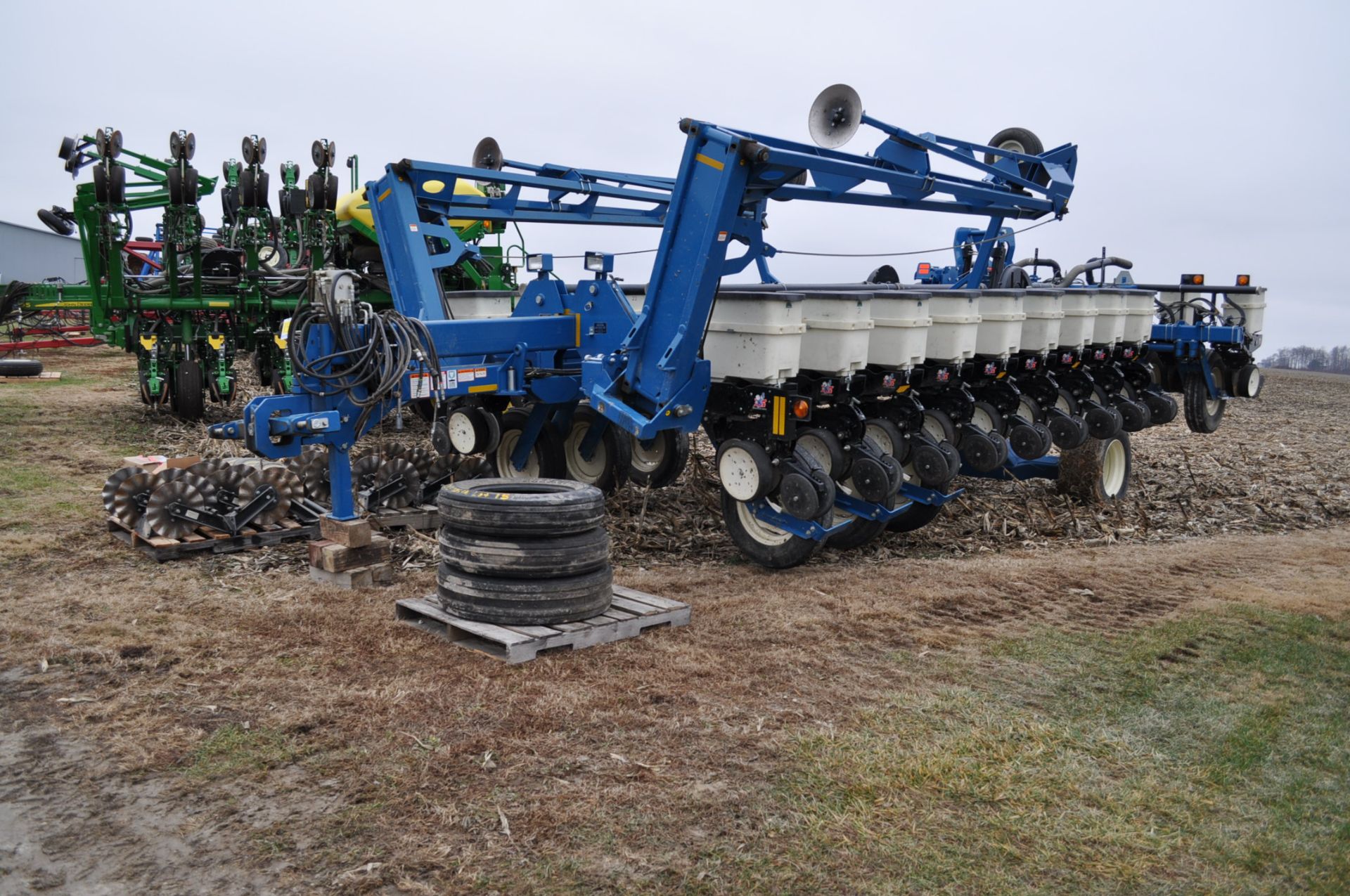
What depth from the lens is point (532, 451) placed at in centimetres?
948

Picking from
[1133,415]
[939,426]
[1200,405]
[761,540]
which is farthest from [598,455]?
[1200,405]

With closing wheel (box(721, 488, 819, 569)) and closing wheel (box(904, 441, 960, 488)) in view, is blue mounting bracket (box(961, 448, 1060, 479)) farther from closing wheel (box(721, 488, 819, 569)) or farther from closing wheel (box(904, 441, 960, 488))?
closing wheel (box(721, 488, 819, 569))

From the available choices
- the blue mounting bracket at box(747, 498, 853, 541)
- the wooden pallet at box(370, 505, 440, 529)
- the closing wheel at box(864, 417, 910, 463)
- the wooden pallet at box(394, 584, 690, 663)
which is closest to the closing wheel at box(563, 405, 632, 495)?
the wooden pallet at box(370, 505, 440, 529)

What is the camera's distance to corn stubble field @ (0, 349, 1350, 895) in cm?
357

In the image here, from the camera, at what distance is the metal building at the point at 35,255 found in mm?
44344

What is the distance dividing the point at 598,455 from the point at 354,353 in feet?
10.2

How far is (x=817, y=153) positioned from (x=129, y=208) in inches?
378

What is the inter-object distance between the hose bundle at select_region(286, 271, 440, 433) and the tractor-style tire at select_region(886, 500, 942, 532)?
3.99 metres

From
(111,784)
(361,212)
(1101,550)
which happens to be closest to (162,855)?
(111,784)

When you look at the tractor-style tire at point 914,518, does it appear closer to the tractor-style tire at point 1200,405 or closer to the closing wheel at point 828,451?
the closing wheel at point 828,451

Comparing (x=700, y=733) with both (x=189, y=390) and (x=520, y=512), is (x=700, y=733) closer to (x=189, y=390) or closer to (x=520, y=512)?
(x=520, y=512)

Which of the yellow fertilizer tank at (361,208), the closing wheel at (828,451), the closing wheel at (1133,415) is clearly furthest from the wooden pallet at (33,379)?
the closing wheel at (1133,415)

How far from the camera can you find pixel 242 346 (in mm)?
14758

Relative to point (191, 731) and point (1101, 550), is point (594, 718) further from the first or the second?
point (1101, 550)
